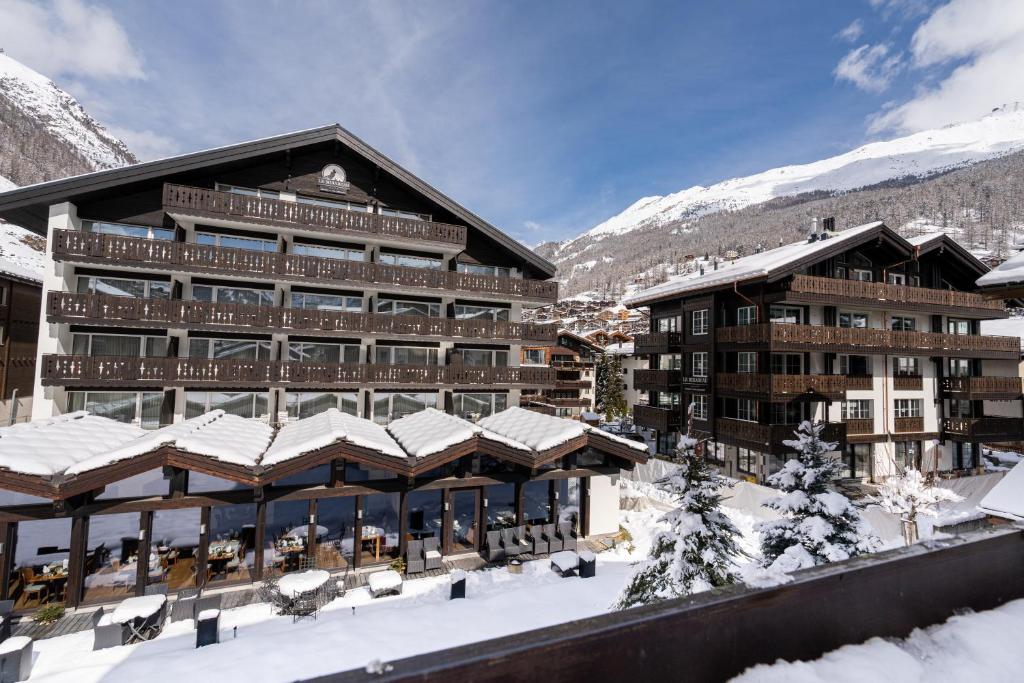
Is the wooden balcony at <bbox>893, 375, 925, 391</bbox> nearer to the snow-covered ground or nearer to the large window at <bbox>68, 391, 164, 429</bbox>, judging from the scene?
the snow-covered ground

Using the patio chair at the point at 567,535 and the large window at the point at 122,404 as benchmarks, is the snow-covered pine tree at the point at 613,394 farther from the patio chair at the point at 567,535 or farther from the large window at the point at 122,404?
the large window at the point at 122,404

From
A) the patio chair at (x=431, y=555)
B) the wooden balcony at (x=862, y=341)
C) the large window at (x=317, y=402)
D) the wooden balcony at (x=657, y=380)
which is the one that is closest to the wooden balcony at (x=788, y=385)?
the wooden balcony at (x=862, y=341)

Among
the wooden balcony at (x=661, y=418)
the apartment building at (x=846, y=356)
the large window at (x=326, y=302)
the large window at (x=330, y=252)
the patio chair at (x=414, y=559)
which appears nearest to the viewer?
the patio chair at (x=414, y=559)

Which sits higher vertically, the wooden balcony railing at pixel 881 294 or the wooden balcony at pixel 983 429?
the wooden balcony railing at pixel 881 294

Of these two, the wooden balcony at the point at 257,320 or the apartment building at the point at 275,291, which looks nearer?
the wooden balcony at the point at 257,320

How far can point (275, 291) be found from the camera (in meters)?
23.3

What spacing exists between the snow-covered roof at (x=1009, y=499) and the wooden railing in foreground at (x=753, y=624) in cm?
497

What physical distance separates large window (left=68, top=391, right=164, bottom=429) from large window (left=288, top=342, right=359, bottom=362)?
5.86 metres

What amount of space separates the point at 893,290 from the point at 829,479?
23.1 metres

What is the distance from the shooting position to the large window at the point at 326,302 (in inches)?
950

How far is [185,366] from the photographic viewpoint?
20781 mm

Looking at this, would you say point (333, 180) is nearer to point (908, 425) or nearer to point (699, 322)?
point (699, 322)

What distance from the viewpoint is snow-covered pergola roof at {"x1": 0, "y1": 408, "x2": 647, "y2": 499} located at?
38.0ft

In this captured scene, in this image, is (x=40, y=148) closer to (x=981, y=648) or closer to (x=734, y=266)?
(x=734, y=266)
